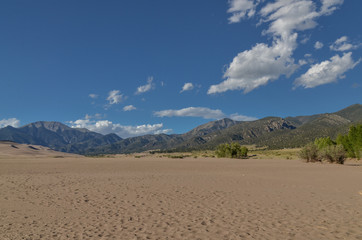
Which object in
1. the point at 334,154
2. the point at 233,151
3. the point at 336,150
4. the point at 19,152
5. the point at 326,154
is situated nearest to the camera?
the point at 336,150

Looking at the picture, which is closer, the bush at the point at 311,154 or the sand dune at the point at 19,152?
the bush at the point at 311,154

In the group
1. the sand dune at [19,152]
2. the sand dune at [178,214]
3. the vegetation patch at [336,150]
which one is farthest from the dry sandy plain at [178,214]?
the sand dune at [19,152]

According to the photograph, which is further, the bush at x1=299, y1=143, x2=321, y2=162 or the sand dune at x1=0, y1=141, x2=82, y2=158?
the sand dune at x1=0, y1=141, x2=82, y2=158

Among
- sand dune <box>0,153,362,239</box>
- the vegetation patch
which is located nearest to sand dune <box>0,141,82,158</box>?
sand dune <box>0,153,362,239</box>

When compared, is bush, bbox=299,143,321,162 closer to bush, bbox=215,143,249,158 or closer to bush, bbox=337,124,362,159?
bush, bbox=337,124,362,159

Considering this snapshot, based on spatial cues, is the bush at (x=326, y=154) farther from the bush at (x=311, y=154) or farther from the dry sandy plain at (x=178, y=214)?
the dry sandy plain at (x=178, y=214)

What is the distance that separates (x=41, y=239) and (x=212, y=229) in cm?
571

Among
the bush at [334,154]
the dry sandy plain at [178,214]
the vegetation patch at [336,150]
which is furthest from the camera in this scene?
the vegetation patch at [336,150]

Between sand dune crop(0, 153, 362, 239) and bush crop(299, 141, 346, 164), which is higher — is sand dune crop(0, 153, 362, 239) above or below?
below

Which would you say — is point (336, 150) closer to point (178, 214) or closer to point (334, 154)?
point (334, 154)

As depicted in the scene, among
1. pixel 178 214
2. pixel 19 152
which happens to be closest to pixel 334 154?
pixel 178 214

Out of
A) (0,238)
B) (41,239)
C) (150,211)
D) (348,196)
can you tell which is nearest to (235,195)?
(150,211)

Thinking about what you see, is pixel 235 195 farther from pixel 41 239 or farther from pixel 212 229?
pixel 41 239

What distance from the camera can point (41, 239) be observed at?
7082mm
